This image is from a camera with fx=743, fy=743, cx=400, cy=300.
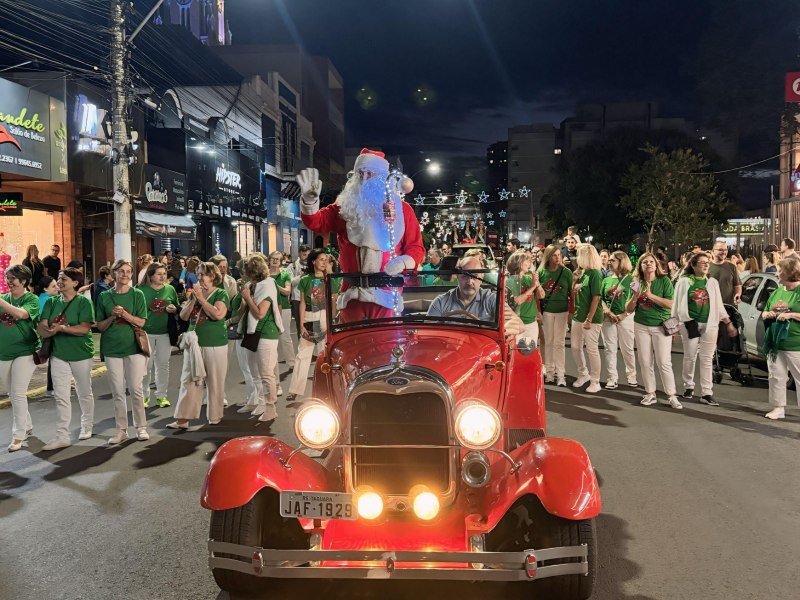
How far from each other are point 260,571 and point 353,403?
100 centimetres

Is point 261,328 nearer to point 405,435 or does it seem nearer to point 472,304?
point 472,304

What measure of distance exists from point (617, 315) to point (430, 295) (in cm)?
573

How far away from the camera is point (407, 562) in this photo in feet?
11.9

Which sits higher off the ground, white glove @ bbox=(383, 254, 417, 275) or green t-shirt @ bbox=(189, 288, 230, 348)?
white glove @ bbox=(383, 254, 417, 275)

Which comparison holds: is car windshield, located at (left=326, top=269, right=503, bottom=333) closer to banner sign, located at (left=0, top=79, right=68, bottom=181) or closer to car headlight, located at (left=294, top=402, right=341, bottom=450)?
car headlight, located at (left=294, top=402, right=341, bottom=450)

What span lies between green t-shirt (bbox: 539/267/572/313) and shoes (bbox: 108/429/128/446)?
20.4 feet

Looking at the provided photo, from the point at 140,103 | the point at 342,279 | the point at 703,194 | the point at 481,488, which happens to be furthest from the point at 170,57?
the point at 481,488

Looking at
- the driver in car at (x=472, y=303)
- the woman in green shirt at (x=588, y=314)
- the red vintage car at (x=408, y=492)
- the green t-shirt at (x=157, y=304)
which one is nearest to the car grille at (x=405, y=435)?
the red vintage car at (x=408, y=492)

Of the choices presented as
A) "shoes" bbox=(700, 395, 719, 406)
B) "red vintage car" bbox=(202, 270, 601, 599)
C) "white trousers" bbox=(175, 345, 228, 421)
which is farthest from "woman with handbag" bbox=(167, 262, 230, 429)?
"shoes" bbox=(700, 395, 719, 406)

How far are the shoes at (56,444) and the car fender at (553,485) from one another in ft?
17.6

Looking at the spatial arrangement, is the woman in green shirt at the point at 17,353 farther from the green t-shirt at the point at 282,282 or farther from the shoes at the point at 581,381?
the shoes at the point at 581,381

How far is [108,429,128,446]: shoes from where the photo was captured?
307 inches

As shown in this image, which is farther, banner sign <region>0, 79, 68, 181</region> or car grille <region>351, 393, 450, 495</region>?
banner sign <region>0, 79, 68, 181</region>

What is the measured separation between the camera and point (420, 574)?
140 inches
